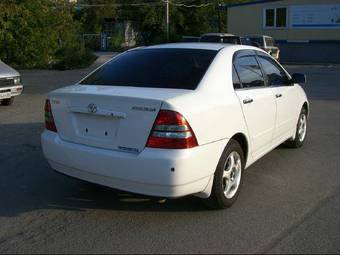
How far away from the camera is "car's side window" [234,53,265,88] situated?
5.64 meters

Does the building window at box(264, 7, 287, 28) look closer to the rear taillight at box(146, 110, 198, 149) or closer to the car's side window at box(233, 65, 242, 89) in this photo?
the car's side window at box(233, 65, 242, 89)

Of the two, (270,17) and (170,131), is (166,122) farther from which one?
(270,17)

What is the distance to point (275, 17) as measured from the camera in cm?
3656

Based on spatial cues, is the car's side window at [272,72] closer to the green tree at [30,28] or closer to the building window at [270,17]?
the green tree at [30,28]

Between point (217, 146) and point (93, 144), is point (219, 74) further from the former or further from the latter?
point (93, 144)

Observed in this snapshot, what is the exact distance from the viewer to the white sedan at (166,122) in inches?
175

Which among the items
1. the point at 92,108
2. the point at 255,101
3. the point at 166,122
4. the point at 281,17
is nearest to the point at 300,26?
the point at 281,17

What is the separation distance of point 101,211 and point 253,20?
112 ft

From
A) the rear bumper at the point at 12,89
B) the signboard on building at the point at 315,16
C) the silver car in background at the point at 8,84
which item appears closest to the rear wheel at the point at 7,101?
the silver car in background at the point at 8,84

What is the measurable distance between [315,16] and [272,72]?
98.1 ft

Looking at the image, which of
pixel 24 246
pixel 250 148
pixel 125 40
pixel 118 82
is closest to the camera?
pixel 24 246

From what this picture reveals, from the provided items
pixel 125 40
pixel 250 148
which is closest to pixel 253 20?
pixel 125 40

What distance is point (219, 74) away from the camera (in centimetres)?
520

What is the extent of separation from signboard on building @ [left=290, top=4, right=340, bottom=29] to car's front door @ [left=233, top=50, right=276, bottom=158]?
29.9 m
